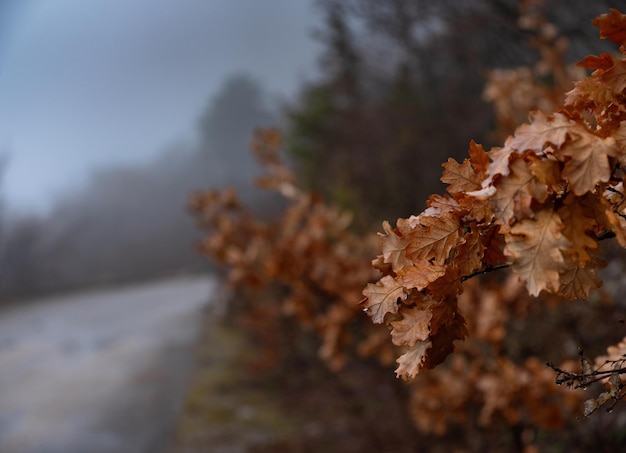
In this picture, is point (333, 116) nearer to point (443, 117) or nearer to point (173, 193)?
point (443, 117)

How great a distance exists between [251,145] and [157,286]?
1463cm

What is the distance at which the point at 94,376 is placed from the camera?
6773 millimetres

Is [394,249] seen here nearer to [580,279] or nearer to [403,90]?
[580,279]

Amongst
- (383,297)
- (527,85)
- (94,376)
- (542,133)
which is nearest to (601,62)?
(542,133)

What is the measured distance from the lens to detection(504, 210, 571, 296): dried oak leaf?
1.88ft

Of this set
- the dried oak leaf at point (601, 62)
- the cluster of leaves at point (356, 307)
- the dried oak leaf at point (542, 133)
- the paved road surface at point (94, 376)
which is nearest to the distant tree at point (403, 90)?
the cluster of leaves at point (356, 307)

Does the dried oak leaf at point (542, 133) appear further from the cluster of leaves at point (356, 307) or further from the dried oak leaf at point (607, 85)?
the cluster of leaves at point (356, 307)

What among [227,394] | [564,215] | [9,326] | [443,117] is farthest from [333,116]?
[564,215]

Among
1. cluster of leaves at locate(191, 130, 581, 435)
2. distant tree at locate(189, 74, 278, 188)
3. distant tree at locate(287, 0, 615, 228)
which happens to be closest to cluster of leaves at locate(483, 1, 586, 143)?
distant tree at locate(287, 0, 615, 228)

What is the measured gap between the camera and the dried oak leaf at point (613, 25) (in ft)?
2.11

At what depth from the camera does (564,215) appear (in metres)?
0.60

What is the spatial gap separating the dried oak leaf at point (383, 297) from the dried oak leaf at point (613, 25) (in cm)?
37

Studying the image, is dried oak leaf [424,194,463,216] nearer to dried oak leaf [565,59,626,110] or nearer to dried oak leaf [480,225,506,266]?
dried oak leaf [480,225,506,266]

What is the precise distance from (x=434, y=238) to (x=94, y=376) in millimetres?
→ 6864
